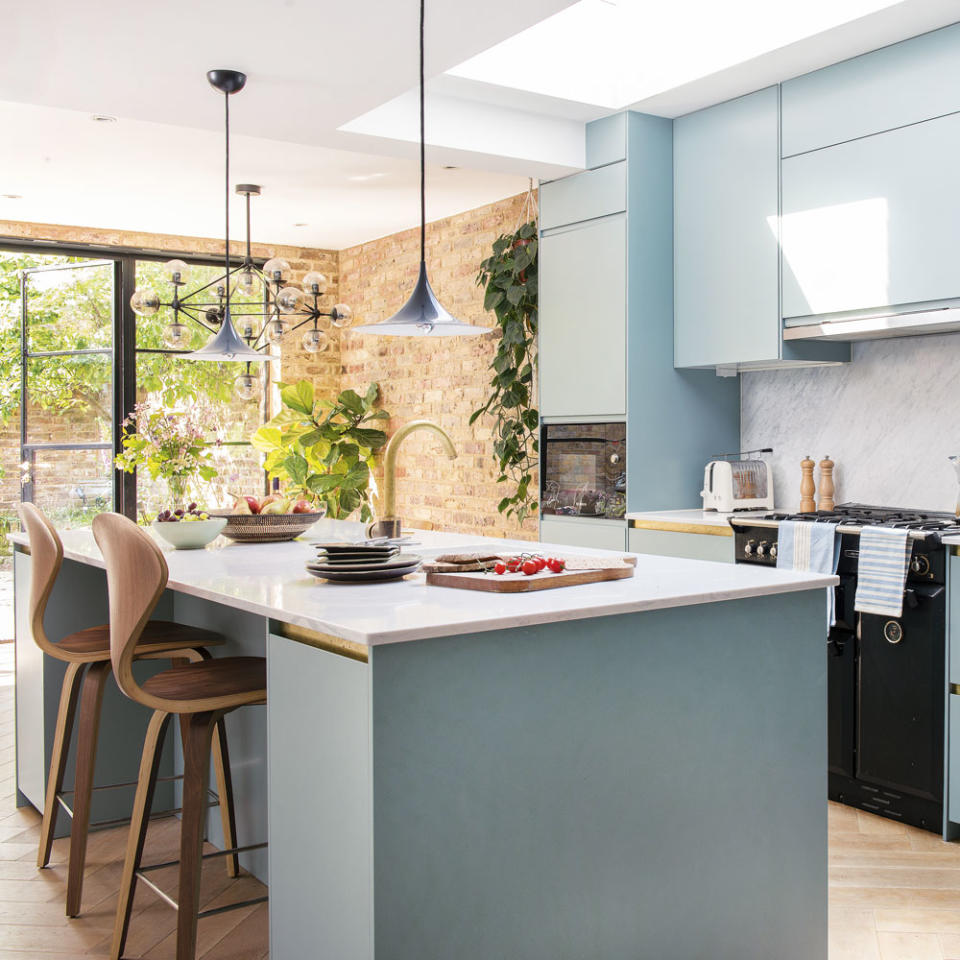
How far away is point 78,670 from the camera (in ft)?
9.71

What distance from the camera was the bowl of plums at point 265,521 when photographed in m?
3.28

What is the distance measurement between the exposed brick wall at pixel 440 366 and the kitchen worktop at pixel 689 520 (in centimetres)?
159

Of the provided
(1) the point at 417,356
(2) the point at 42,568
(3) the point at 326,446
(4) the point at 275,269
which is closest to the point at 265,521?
(2) the point at 42,568

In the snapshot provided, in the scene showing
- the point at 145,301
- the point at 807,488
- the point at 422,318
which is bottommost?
the point at 807,488

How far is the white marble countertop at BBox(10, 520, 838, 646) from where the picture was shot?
1775 mm

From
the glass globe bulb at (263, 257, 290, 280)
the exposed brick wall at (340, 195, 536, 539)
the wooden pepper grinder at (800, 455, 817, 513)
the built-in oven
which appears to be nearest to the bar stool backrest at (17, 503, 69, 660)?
the glass globe bulb at (263, 257, 290, 280)

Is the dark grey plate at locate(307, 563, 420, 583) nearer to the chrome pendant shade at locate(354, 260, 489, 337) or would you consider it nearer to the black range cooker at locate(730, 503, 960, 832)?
the chrome pendant shade at locate(354, 260, 489, 337)

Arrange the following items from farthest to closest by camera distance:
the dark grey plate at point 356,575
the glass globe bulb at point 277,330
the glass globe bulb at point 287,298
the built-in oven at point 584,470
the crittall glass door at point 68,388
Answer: the crittall glass door at point 68,388 < the glass globe bulb at point 277,330 < the glass globe bulb at point 287,298 < the built-in oven at point 584,470 < the dark grey plate at point 356,575

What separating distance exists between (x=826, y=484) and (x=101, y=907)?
9.81ft

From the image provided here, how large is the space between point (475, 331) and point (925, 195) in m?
1.68

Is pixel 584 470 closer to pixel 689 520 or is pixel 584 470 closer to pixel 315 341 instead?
pixel 689 520

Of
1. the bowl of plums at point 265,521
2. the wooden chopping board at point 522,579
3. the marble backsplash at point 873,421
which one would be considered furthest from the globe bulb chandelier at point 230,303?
the marble backsplash at point 873,421

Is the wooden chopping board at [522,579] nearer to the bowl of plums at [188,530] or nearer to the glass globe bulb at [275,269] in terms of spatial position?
the bowl of plums at [188,530]

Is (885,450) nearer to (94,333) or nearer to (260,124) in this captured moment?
(260,124)
